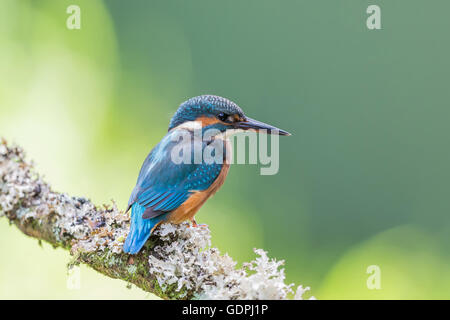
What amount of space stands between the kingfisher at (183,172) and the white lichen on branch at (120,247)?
0.09 meters

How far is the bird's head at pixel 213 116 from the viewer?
272 centimetres

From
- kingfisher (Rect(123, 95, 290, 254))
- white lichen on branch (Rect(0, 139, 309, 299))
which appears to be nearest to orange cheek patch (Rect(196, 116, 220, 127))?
kingfisher (Rect(123, 95, 290, 254))

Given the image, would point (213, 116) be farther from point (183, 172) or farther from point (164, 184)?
point (164, 184)

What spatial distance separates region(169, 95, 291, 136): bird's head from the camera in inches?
107

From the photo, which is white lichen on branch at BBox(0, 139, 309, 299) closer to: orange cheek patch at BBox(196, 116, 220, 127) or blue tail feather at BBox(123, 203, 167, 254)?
blue tail feather at BBox(123, 203, 167, 254)

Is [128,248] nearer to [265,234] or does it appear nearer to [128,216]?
[128,216]

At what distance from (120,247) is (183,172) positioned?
0.55 meters

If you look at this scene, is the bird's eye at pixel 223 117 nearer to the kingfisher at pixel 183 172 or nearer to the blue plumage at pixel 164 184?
the kingfisher at pixel 183 172

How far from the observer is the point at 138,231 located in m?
2.05

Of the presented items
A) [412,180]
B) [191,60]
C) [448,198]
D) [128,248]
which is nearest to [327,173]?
[412,180]

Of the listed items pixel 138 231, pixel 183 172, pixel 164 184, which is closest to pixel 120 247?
pixel 138 231

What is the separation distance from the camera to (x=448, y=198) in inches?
173

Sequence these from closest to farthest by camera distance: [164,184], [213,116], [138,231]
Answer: [138,231], [164,184], [213,116]

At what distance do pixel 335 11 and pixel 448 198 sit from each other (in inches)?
79.9
